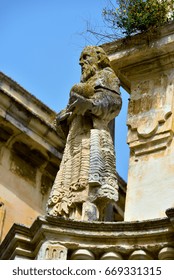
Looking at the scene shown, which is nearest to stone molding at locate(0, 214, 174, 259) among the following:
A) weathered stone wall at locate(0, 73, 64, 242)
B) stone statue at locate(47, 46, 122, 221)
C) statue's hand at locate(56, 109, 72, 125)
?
stone statue at locate(47, 46, 122, 221)

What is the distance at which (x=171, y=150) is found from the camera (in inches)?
515

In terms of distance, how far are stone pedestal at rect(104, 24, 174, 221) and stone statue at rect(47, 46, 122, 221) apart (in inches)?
29.7

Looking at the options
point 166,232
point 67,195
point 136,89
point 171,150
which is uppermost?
point 136,89

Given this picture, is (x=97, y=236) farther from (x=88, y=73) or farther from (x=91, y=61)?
(x=91, y=61)

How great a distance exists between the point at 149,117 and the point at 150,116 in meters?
0.02

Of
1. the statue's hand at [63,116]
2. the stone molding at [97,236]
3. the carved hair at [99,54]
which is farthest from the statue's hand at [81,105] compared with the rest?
the stone molding at [97,236]

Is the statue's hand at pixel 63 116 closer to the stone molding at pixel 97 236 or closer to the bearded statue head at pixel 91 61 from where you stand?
the bearded statue head at pixel 91 61

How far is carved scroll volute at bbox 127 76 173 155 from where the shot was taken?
43.6 feet

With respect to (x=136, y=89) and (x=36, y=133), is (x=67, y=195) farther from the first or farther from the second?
(x=36, y=133)

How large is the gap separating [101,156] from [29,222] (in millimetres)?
4160

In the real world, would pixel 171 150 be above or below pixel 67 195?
above

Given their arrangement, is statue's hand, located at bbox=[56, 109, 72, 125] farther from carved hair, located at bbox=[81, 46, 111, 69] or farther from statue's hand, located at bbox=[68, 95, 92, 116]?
carved hair, located at bbox=[81, 46, 111, 69]

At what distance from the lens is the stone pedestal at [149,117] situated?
42.1 ft

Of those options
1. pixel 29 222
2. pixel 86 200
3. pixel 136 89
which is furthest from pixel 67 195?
pixel 29 222
